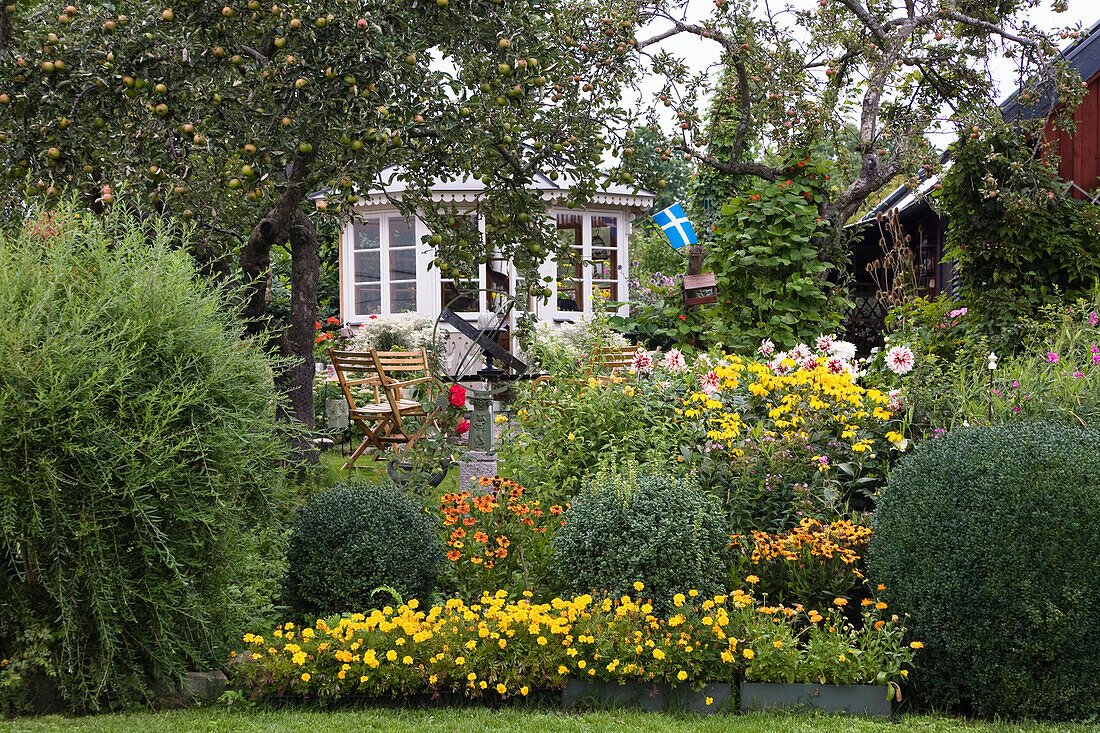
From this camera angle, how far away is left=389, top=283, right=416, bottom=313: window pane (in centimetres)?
1311

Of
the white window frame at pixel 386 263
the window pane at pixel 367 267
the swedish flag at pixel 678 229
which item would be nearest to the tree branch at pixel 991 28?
the swedish flag at pixel 678 229

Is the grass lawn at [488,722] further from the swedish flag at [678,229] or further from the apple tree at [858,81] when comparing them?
the swedish flag at [678,229]

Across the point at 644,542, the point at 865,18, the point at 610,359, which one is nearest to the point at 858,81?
the point at 865,18

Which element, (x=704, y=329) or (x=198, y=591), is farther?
(x=704, y=329)

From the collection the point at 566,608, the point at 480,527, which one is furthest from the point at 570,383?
the point at 566,608

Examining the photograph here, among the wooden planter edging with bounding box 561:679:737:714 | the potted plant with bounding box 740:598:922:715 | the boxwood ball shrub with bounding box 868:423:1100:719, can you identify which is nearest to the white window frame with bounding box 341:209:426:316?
the wooden planter edging with bounding box 561:679:737:714

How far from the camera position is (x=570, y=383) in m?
5.78

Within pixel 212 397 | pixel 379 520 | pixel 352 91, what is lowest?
pixel 379 520

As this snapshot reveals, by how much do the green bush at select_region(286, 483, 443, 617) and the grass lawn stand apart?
732 millimetres

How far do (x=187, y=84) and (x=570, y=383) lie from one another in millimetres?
2923

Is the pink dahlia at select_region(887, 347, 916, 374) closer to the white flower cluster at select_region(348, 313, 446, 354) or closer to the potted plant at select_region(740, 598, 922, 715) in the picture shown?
the potted plant at select_region(740, 598, 922, 715)

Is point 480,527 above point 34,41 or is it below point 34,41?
below

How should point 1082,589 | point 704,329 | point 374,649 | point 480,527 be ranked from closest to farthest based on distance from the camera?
point 1082,589
point 374,649
point 480,527
point 704,329

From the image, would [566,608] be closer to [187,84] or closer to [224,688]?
[224,688]
